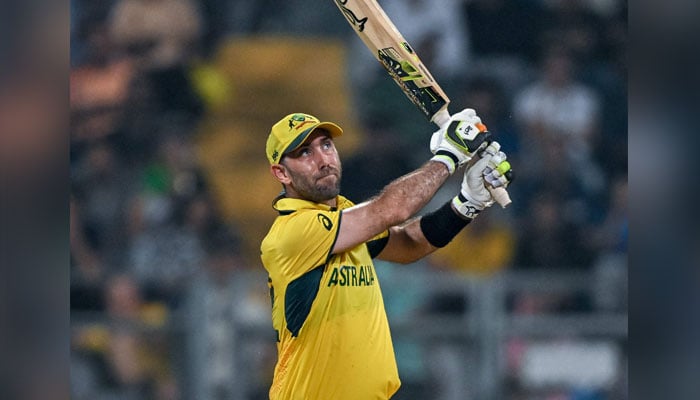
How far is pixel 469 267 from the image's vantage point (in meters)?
6.62

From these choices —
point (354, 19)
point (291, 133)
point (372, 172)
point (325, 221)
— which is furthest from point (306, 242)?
point (372, 172)

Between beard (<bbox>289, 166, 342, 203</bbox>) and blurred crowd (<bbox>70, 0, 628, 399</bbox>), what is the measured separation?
80.5 inches

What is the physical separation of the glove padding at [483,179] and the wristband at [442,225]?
0.04 metres

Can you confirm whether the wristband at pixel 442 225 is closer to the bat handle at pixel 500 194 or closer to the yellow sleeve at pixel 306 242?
the bat handle at pixel 500 194

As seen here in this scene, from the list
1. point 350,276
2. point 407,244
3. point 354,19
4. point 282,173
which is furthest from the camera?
point 407,244

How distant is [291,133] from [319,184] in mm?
252

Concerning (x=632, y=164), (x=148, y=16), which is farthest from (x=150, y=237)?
(x=632, y=164)

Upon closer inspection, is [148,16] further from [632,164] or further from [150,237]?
[632,164]

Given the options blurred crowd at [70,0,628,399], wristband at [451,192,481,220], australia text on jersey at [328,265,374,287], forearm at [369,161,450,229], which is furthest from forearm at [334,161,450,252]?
blurred crowd at [70,0,628,399]

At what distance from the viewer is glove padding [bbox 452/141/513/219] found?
472cm

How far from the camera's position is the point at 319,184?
4613 mm

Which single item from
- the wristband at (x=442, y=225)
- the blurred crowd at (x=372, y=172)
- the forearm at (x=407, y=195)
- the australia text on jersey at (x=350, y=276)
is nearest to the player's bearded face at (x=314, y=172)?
the forearm at (x=407, y=195)

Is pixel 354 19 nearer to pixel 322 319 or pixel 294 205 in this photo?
pixel 294 205

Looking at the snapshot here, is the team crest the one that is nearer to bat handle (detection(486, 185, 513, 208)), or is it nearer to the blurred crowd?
bat handle (detection(486, 185, 513, 208))
